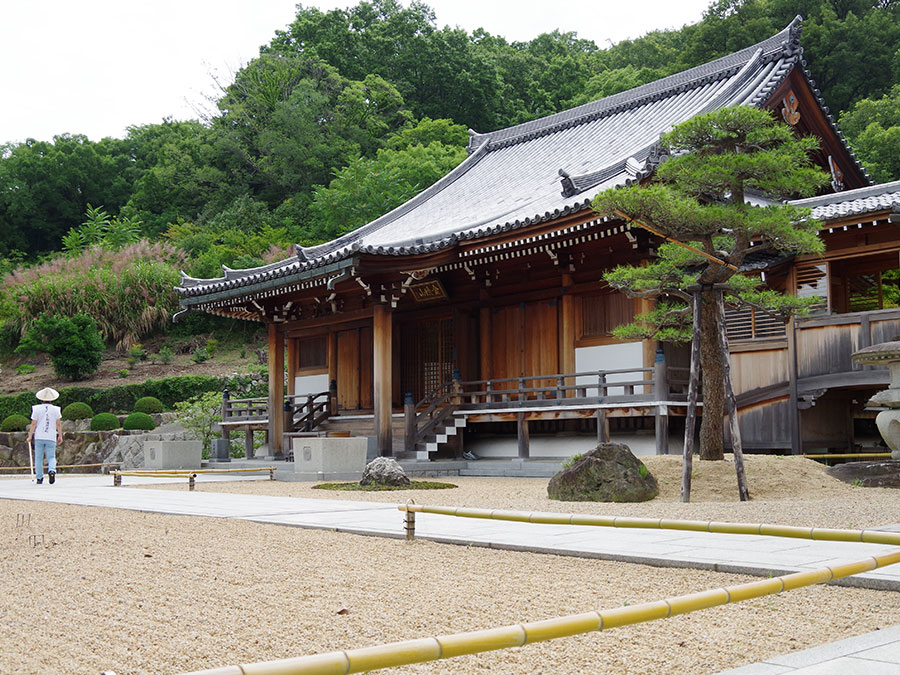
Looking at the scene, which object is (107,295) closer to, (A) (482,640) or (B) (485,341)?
(B) (485,341)

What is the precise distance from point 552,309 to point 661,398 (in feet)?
11.8

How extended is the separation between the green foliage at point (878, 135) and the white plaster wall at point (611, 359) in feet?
50.6

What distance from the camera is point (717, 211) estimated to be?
30.7 feet

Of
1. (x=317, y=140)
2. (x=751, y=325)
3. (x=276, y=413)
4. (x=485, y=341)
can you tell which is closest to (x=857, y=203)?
(x=751, y=325)

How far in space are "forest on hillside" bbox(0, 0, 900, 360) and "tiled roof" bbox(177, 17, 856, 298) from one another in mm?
8737

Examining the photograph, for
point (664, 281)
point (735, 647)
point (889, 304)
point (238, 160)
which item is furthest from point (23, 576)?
point (238, 160)

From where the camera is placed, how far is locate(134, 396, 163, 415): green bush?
2591cm

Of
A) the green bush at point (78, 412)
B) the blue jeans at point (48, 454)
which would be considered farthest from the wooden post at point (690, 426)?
the green bush at point (78, 412)

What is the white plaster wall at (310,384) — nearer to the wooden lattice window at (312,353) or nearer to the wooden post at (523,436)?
the wooden lattice window at (312,353)

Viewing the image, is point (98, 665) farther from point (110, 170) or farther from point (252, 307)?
point (110, 170)

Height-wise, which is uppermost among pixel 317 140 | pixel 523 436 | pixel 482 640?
pixel 317 140

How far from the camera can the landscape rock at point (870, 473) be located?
32.8ft

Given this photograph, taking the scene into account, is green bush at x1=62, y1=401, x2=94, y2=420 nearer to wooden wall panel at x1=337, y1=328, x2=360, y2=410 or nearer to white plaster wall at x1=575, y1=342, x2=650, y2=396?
wooden wall panel at x1=337, y1=328, x2=360, y2=410

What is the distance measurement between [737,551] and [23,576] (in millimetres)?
4972
